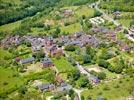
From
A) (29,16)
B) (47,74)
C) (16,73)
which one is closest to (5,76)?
(16,73)

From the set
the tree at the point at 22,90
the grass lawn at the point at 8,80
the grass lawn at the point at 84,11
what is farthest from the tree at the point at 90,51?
the grass lawn at the point at 84,11

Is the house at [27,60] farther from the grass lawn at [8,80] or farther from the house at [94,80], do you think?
the house at [94,80]

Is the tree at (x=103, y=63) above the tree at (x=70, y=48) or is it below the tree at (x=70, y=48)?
below

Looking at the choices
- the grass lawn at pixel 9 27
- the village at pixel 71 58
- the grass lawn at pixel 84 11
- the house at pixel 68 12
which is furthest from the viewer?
the house at pixel 68 12

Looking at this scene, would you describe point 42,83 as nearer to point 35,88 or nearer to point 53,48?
point 35,88

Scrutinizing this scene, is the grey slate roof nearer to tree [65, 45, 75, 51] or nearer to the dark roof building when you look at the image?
tree [65, 45, 75, 51]

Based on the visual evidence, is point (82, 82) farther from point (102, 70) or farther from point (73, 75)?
point (102, 70)

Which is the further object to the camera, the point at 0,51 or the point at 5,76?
the point at 0,51
